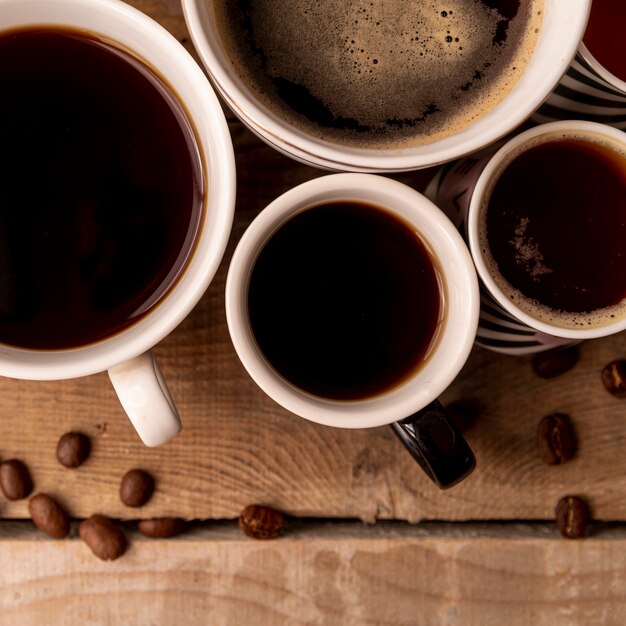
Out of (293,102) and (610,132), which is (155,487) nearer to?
(293,102)

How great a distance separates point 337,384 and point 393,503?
0.87ft

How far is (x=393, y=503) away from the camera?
1.09m

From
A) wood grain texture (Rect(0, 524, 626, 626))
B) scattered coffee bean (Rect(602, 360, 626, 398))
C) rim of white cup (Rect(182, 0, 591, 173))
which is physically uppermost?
rim of white cup (Rect(182, 0, 591, 173))

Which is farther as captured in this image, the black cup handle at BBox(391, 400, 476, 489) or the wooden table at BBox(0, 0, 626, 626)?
the wooden table at BBox(0, 0, 626, 626)

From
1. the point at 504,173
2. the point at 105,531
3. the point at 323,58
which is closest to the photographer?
the point at 323,58

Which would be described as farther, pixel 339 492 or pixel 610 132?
pixel 339 492

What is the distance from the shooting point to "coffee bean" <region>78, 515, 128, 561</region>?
1057 mm

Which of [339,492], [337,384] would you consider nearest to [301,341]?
[337,384]

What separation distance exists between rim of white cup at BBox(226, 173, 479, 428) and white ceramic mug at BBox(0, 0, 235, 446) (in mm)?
56

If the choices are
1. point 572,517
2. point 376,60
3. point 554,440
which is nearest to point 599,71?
point 376,60

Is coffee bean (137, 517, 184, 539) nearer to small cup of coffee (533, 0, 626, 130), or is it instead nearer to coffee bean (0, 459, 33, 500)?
coffee bean (0, 459, 33, 500)

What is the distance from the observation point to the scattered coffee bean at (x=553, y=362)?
3.44ft

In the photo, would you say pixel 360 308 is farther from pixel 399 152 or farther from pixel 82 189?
pixel 82 189

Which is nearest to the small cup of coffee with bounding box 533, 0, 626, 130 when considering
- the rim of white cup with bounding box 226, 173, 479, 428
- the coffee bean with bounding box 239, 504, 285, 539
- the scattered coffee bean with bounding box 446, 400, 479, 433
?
the rim of white cup with bounding box 226, 173, 479, 428
